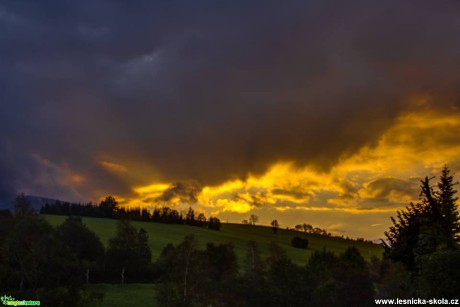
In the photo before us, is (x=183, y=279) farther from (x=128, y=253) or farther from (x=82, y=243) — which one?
(x=82, y=243)

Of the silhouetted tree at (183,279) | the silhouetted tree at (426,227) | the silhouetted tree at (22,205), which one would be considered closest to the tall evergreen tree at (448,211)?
the silhouetted tree at (426,227)

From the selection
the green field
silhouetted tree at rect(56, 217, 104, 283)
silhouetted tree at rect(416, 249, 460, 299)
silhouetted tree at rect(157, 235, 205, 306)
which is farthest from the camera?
silhouetted tree at rect(56, 217, 104, 283)

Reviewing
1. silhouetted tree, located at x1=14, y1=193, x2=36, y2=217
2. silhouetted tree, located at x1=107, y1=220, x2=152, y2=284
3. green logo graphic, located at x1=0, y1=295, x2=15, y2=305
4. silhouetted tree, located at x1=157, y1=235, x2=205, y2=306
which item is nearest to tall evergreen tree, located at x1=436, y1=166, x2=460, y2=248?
silhouetted tree, located at x1=157, y1=235, x2=205, y2=306

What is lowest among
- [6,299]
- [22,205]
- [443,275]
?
[6,299]

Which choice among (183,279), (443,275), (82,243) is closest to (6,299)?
(183,279)

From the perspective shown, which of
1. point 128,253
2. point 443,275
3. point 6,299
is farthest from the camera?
point 128,253

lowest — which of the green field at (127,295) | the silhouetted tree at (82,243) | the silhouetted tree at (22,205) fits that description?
the green field at (127,295)

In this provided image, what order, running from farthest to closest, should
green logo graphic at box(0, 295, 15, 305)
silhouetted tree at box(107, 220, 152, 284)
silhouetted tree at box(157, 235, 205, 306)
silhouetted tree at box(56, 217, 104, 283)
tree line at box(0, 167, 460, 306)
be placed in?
1. silhouetted tree at box(56, 217, 104, 283)
2. silhouetted tree at box(107, 220, 152, 284)
3. green logo graphic at box(0, 295, 15, 305)
4. silhouetted tree at box(157, 235, 205, 306)
5. tree line at box(0, 167, 460, 306)

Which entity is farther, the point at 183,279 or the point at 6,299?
the point at 6,299

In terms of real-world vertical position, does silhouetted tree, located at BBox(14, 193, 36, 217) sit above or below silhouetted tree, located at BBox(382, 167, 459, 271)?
above

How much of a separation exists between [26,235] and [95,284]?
108 ft

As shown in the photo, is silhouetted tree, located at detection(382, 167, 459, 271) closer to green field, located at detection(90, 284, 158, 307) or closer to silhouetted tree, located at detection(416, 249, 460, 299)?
silhouetted tree, located at detection(416, 249, 460, 299)

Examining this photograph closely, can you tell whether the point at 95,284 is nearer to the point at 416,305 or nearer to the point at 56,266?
the point at 56,266

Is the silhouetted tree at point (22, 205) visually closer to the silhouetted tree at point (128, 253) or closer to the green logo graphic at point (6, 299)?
the silhouetted tree at point (128, 253)
